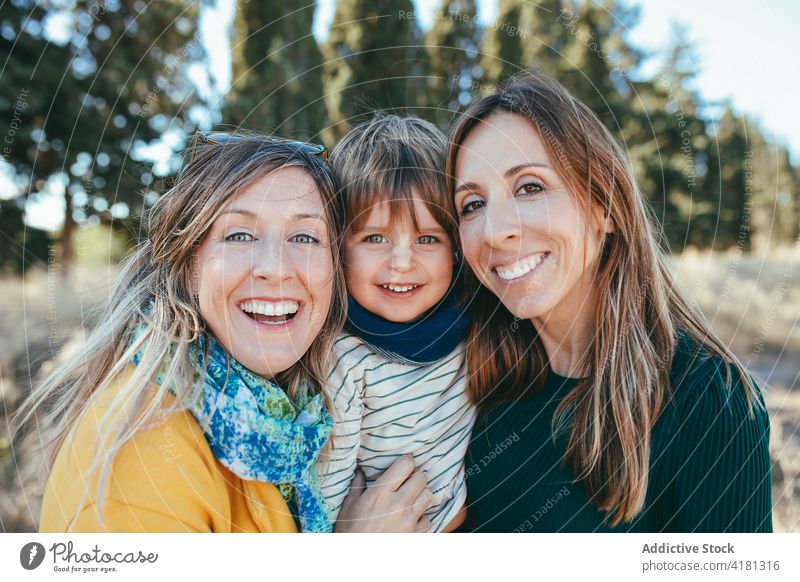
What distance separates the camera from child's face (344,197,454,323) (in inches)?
65.1

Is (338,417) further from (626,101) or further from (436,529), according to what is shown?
(626,101)

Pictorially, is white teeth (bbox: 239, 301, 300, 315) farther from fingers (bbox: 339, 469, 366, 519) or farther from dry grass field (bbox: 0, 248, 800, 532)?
dry grass field (bbox: 0, 248, 800, 532)

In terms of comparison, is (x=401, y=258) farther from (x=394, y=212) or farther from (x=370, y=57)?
(x=370, y=57)

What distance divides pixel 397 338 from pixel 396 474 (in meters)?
0.40

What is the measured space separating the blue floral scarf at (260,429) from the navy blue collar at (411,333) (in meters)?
0.26

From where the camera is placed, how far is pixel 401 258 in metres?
1.62

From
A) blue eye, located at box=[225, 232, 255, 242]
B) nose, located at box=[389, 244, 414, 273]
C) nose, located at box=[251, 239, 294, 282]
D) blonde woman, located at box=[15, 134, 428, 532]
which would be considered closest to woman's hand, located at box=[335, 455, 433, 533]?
blonde woman, located at box=[15, 134, 428, 532]

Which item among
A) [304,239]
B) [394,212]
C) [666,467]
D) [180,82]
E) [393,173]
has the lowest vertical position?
[666,467]

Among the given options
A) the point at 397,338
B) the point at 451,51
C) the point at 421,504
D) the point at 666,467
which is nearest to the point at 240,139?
the point at 397,338

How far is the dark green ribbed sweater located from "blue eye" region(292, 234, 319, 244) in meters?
0.76

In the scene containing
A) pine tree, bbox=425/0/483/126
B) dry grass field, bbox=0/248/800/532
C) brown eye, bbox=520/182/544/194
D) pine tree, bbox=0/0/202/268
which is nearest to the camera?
brown eye, bbox=520/182/544/194

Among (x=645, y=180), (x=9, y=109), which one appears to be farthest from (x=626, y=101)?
(x=9, y=109)

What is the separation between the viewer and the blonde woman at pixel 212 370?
125cm

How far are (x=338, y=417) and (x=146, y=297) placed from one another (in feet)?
2.05
